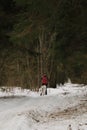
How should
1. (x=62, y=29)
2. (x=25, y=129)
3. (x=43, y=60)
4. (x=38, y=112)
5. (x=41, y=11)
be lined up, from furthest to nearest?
(x=43, y=60) < (x=62, y=29) < (x=41, y=11) < (x=38, y=112) < (x=25, y=129)

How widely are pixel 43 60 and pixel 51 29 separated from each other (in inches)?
730

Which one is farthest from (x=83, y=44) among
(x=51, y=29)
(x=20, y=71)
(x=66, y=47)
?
(x=20, y=71)

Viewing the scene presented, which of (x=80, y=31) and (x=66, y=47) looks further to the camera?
(x=66, y=47)

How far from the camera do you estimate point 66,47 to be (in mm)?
22688

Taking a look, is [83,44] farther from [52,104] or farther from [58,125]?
[58,125]

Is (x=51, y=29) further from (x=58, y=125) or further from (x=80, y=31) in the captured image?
(x=58, y=125)

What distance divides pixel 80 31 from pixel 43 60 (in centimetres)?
1883

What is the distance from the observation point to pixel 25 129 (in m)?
13.5

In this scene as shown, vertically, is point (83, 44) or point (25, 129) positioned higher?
point (83, 44)

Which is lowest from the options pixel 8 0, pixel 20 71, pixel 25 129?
pixel 25 129

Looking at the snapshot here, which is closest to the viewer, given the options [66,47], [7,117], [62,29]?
[7,117]

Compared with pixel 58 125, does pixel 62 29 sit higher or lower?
higher

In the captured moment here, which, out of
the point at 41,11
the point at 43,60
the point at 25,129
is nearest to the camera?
the point at 25,129

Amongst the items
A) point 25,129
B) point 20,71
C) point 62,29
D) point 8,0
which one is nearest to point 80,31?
point 62,29
